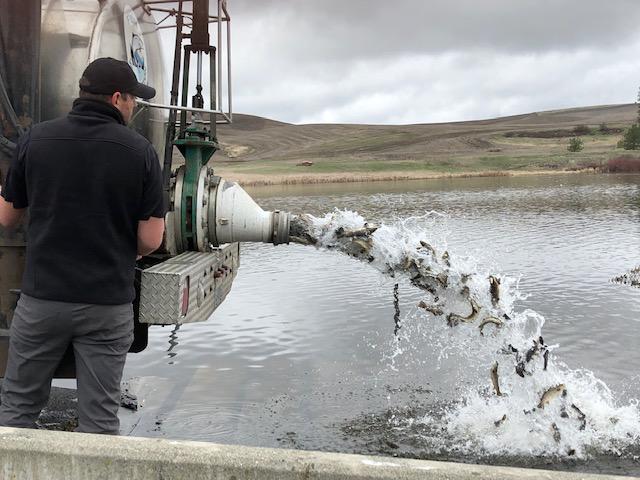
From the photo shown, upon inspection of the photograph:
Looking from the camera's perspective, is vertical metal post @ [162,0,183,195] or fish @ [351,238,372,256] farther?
vertical metal post @ [162,0,183,195]

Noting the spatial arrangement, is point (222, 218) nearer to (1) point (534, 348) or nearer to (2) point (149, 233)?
(2) point (149, 233)

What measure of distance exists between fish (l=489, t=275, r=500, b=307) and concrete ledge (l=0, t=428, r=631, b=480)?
2.92m

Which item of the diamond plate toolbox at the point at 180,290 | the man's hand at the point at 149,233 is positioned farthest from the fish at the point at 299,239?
the man's hand at the point at 149,233

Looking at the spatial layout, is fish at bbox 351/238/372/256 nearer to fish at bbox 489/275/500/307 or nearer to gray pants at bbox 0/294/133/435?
fish at bbox 489/275/500/307

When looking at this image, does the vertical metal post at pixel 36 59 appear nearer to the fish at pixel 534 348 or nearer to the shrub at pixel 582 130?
the fish at pixel 534 348

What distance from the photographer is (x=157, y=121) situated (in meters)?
5.88

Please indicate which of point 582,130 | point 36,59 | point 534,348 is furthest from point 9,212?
point 582,130

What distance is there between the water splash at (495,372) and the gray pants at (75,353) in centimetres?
255

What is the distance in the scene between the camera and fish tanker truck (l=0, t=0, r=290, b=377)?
14.4 feet

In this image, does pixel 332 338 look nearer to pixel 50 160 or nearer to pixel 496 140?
pixel 50 160

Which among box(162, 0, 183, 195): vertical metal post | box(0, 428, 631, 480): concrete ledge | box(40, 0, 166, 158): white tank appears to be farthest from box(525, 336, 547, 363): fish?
box(40, 0, 166, 158): white tank

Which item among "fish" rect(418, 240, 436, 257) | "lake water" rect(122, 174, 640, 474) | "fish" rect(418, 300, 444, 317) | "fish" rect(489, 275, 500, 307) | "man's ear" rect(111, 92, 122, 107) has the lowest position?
"lake water" rect(122, 174, 640, 474)

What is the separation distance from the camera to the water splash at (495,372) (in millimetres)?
4914

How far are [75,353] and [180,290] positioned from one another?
1.17 meters
